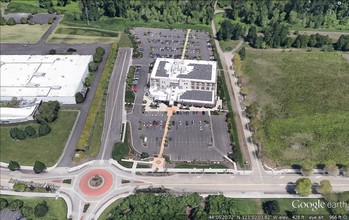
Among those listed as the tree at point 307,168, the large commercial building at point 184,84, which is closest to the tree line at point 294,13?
the large commercial building at point 184,84

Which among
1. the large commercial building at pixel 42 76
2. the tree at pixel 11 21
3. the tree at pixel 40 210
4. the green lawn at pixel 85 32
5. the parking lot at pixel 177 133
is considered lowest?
the tree at pixel 40 210

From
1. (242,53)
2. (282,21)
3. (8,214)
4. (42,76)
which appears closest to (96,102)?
(42,76)

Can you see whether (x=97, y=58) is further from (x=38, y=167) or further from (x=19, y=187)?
(x=19, y=187)

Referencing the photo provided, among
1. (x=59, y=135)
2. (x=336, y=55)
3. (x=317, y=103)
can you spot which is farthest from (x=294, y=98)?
(x=59, y=135)

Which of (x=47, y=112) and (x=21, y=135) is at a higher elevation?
(x=47, y=112)

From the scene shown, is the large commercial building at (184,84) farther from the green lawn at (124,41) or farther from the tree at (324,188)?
the tree at (324,188)

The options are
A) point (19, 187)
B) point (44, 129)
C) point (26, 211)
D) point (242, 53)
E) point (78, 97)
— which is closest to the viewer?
point (26, 211)
